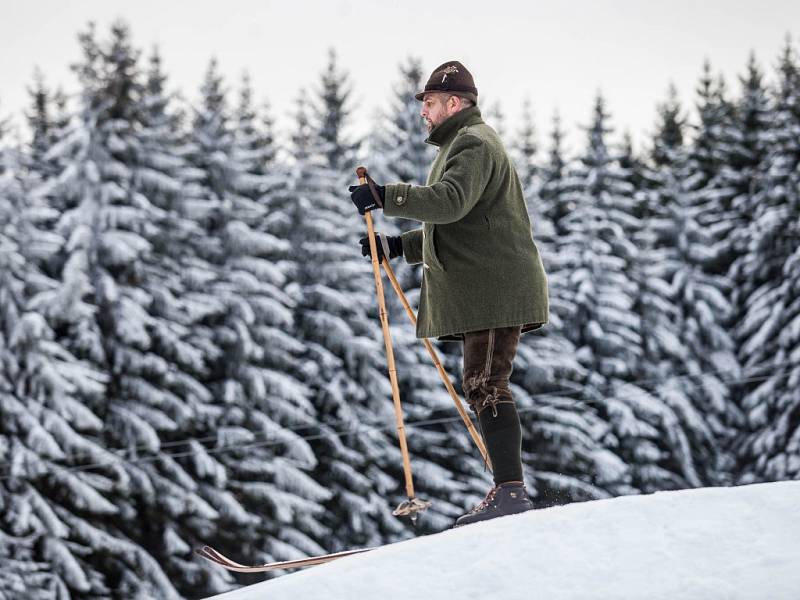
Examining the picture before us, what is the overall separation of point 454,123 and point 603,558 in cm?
205

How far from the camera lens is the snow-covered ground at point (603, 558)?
257cm

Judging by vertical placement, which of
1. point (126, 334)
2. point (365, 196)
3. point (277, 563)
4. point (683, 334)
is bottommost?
point (683, 334)

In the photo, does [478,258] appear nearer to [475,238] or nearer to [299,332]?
[475,238]

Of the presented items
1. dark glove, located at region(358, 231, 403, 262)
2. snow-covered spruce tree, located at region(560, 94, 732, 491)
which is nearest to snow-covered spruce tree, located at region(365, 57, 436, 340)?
snow-covered spruce tree, located at region(560, 94, 732, 491)

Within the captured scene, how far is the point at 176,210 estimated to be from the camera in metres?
25.1

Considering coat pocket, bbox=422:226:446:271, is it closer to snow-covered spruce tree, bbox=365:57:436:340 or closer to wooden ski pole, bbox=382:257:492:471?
wooden ski pole, bbox=382:257:492:471

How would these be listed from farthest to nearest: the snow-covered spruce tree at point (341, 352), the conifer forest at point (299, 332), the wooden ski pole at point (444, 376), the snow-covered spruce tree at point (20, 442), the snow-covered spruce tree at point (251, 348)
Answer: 1. the snow-covered spruce tree at point (341, 352)
2. the snow-covered spruce tree at point (251, 348)
3. the conifer forest at point (299, 332)
4. the snow-covered spruce tree at point (20, 442)
5. the wooden ski pole at point (444, 376)

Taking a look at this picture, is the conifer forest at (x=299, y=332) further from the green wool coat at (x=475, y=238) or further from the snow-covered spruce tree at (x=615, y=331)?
the green wool coat at (x=475, y=238)

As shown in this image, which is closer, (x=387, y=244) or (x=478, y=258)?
(x=478, y=258)

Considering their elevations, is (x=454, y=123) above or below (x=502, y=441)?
above

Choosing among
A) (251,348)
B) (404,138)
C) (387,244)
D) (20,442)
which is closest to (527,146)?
(404,138)

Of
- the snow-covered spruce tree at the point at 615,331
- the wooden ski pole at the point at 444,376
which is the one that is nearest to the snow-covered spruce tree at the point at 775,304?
the snow-covered spruce tree at the point at 615,331

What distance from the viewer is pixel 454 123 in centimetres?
417

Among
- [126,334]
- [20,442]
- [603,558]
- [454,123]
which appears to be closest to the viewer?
[603,558]
